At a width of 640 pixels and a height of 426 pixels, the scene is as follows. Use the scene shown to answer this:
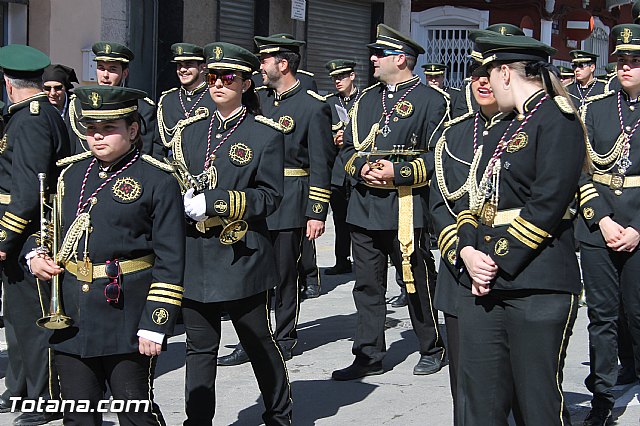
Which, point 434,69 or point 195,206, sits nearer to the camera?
point 195,206

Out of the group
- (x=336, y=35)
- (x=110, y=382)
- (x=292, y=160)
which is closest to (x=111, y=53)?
(x=292, y=160)

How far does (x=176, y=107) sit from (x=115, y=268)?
443cm

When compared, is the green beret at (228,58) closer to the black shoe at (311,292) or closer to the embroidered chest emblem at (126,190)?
the embroidered chest emblem at (126,190)

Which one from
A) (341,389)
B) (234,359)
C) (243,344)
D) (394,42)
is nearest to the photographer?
(243,344)

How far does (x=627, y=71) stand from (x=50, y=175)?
340 cm

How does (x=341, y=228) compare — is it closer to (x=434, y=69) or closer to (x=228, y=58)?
(x=434, y=69)

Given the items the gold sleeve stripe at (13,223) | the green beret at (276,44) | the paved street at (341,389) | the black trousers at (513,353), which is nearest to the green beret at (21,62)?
the gold sleeve stripe at (13,223)

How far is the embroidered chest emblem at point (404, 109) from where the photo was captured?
24.4 ft

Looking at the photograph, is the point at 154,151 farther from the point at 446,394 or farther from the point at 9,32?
the point at 9,32

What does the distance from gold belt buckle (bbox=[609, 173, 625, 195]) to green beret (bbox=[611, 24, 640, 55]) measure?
28.3 inches

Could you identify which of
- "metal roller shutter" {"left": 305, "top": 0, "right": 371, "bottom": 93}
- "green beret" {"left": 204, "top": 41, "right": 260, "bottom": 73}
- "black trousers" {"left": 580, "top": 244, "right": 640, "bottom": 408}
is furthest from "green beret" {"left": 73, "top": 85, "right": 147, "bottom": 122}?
"metal roller shutter" {"left": 305, "top": 0, "right": 371, "bottom": 93}

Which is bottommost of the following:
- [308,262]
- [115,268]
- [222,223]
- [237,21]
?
[308,262]

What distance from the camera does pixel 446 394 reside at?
7.02 m

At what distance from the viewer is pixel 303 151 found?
8.14 meters
